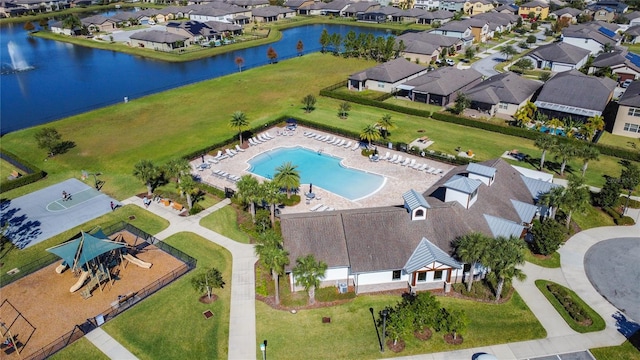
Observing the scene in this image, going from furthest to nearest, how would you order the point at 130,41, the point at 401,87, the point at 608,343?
1. the point at 130,41
2. the point at 401,87
3. the point at 608,343

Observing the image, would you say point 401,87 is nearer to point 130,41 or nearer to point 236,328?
point 236,328

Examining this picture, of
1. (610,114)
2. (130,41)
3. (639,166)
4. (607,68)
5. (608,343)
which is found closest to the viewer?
(608,343)

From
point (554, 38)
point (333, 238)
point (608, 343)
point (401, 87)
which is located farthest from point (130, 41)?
point (608, 343)

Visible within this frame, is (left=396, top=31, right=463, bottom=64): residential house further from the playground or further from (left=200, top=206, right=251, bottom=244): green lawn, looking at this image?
the playground

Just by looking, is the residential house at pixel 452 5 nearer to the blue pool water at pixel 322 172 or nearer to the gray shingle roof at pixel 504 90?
the gray shingle roof at pixel 504 90

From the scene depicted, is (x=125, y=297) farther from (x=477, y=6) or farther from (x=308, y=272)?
(x=477, y=6)

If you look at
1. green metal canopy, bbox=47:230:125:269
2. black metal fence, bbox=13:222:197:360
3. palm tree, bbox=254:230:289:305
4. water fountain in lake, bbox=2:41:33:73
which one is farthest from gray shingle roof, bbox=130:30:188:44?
palm tree, bbox=254:230:289:305

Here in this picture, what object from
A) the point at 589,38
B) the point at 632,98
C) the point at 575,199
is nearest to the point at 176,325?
the point at 575,199
